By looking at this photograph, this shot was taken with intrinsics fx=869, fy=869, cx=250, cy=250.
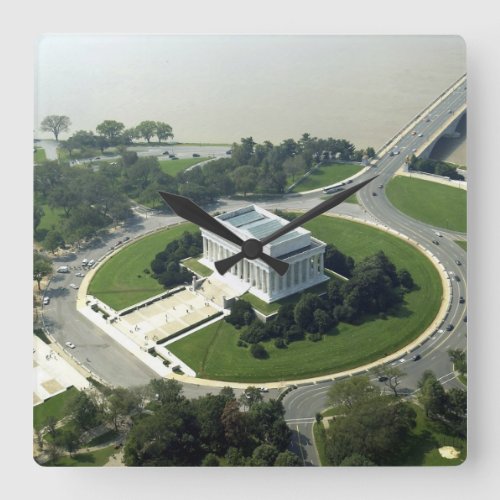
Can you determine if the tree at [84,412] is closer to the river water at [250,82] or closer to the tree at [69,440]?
the tree at [69,440]

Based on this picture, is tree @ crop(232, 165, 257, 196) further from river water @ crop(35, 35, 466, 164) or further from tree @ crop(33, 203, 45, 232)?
tree @ crop(33, 203, 45, 232)

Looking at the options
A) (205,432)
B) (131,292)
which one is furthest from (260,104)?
(205,432)

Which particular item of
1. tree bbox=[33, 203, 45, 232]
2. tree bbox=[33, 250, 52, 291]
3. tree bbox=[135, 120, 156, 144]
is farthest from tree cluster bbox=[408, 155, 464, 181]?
tree bbox=[33, 250, 52, 291]

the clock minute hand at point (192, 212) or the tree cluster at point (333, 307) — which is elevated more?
the clock minute hand at point (192, 212)

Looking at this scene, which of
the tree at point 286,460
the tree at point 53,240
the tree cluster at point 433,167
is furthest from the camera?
the tree cluster at point 433,167

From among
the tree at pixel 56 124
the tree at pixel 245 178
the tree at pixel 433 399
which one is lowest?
the tree at pixel 433 399

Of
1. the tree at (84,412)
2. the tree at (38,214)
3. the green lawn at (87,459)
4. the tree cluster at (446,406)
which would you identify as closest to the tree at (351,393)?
the tree cluster at (446,406)
